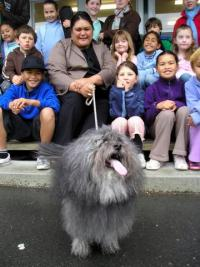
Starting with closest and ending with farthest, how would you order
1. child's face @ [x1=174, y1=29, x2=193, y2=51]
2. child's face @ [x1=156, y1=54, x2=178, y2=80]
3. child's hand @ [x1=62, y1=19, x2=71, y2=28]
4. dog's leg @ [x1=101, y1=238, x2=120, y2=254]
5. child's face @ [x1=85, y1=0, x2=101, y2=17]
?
dog's leg @ [x1=101, y1=238, x2=120, y2=254] < child's face @ [x1=156, y1=54, x2=178, y2=80] < child's face @ [x1=174, y1=29, x2=193, y2=51] < child's hand @ [x1=62, y1=19, x2=71, y2=28] < child's face @ [x1=85, y1=0, x2=101, y2=17]

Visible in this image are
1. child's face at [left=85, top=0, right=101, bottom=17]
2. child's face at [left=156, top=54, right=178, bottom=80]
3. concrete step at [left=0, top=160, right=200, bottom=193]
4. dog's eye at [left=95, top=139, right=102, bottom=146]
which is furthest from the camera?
child's face at [left=85, top=0, right=101, bottom=17]

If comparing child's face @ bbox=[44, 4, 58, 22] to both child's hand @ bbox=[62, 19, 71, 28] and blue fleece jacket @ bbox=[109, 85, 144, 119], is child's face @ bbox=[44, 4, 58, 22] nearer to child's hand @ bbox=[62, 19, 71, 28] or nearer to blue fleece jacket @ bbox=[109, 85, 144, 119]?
child's hand @ bbox=[62, 19, 71, 28]

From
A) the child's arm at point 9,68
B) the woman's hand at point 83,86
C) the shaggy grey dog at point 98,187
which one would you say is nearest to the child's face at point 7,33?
the child's arm at point 9,68

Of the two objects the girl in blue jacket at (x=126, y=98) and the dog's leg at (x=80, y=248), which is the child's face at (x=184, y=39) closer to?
the girl in blue jacket at (x=126, y=98)

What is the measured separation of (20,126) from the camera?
492 cm

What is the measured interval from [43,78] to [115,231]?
2489 mm

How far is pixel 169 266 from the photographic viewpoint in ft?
9.88

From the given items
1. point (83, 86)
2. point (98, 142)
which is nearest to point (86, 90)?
point (83, 86)

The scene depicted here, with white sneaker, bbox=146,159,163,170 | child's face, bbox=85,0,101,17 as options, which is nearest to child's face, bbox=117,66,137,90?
white sneaker, bbox=146,159,163,170

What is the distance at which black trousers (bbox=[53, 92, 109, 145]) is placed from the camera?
4.65 meters

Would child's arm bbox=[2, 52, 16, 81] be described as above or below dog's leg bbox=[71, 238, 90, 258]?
above

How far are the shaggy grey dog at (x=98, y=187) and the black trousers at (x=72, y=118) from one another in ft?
5.16

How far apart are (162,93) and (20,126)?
1748 millimetres

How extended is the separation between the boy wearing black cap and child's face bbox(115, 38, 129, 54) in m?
1.20
